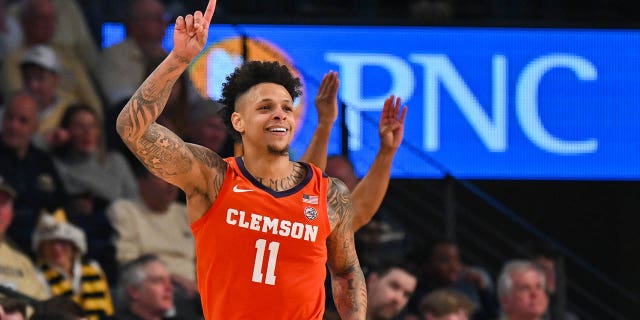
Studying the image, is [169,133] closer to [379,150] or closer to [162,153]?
[162,153]

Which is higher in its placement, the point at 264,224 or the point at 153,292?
the point at 264,224

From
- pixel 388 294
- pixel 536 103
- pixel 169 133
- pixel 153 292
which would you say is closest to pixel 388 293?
pixel 388 294

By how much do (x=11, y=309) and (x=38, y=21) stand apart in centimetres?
300

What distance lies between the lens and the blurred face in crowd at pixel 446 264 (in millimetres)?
9383

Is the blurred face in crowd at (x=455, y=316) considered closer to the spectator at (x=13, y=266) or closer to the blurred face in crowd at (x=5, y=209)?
the spectator at (x=13, y=266)

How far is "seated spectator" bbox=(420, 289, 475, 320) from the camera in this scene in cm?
803

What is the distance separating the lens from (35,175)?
844 centimetres

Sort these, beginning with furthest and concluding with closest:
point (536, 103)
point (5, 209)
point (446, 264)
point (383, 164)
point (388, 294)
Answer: point (536, 103), point (446, 264), point (388, 294), point (5, 209), point (383, 164)

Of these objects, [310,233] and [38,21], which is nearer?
[310,233]

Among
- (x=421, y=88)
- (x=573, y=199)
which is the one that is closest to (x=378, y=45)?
(x=421, y=88)

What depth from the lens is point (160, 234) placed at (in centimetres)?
870

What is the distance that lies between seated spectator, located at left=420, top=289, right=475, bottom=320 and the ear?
313cm

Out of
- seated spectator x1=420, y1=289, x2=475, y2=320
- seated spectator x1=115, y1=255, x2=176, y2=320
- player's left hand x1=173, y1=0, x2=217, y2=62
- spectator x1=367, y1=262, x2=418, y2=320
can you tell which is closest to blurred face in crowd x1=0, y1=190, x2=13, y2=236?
seated spectator x1=115, y1=255, x2=176, y2=320

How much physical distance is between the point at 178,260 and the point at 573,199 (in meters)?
4.39
